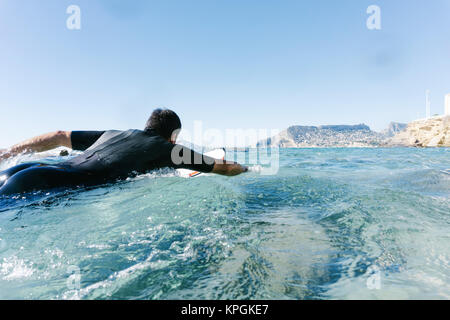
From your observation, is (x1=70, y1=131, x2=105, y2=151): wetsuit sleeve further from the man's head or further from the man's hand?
the man's hand

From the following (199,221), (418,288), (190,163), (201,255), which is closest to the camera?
(418,288)

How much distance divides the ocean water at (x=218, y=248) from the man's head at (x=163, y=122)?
3.42 ft

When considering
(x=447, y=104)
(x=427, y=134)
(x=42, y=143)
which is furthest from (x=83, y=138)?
(x=447, y=104)

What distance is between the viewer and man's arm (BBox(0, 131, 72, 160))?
10.4ft

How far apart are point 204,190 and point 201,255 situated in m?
2.80

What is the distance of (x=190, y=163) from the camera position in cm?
323

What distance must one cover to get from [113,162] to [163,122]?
3.09 ft

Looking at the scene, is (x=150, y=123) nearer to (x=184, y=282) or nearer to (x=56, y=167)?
(x=56, y=167)

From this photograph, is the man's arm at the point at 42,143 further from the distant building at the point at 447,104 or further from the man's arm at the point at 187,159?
the distant building at the point at 447,104

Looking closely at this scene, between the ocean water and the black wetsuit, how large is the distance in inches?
9.4

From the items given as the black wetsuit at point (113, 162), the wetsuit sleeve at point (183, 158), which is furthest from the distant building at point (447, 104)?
the black wetsuit at point (113, 162)

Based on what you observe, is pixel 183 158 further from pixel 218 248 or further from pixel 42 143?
pixel 42 143

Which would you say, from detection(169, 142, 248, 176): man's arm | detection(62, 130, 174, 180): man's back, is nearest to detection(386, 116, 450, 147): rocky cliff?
detection(169, 142, 248, 176): man's arm
